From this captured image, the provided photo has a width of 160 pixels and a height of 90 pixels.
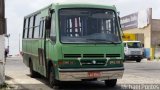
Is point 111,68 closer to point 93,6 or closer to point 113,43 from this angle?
point 113,43

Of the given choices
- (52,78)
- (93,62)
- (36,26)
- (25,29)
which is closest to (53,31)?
(52,78)

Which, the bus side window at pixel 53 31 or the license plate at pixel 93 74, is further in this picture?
the bus side window at pixel 53 31

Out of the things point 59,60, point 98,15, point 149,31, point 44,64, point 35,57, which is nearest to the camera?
point 59,60

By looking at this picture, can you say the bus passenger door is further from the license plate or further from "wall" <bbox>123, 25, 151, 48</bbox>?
"wall" <bbox>123, 25, 151, 48</bbox>

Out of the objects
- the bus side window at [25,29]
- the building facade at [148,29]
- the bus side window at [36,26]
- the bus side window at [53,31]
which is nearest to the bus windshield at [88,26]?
the bus side window at [53,31]

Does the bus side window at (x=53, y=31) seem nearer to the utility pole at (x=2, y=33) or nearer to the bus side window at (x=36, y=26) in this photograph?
the utility pole at (x=2, y=33)

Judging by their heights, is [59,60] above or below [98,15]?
below

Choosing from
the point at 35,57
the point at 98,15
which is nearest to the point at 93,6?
the point at 98,15

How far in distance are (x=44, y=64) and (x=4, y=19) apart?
223 cm

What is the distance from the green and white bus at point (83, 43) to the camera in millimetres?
15008

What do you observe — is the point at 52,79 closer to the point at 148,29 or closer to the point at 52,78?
the point at 52,78

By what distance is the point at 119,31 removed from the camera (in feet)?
52.2

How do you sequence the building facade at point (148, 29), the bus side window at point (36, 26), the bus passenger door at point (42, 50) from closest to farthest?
the bus passenger door at point (42, 50) → the bus side window at point (36, 26) → the building facade at point (148, 29)

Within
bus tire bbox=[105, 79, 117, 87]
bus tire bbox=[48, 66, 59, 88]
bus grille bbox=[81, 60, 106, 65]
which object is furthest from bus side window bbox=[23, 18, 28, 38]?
bus grille bbox=[81, 60, 106, 65]
